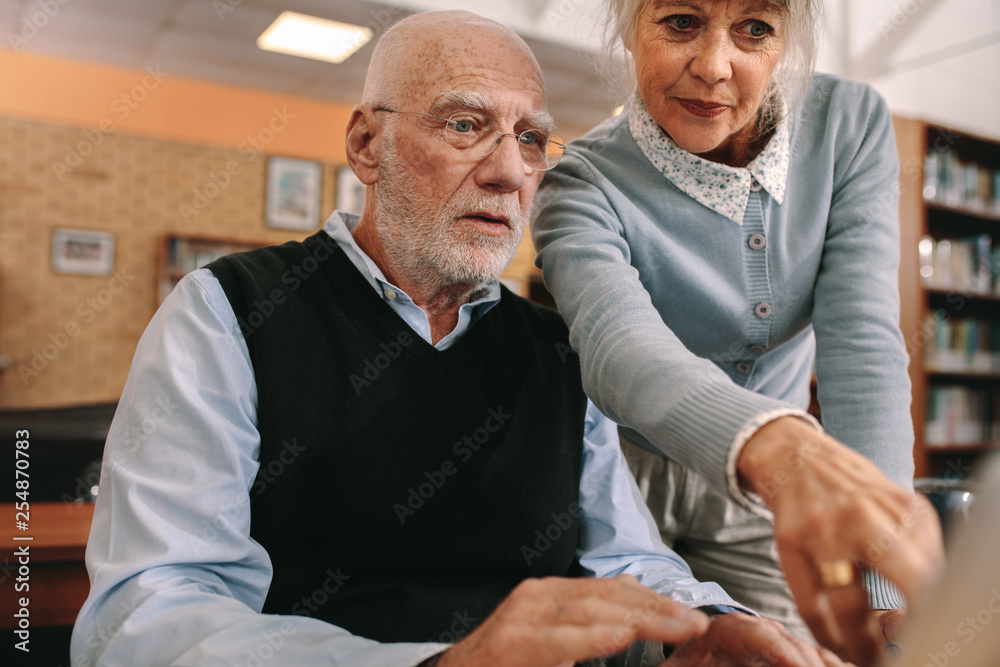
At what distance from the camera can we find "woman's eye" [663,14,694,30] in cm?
112

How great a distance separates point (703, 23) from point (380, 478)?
84 cm

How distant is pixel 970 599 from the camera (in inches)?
17.3

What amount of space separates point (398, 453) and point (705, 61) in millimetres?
755

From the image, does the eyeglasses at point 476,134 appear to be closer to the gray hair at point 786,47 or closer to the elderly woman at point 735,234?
the elderly woman at point 735,234

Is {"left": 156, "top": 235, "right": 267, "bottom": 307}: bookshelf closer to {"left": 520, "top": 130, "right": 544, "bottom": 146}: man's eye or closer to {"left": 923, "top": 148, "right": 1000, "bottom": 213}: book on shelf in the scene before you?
{"left": 923, "top": 148, "right": 1000, "bottom": 213}: book on shelf

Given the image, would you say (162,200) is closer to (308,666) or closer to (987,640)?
(308,666)

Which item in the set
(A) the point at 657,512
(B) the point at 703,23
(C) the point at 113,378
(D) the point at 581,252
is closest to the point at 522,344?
(D) the point at 581,252

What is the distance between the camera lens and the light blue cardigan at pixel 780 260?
1124 millimetres

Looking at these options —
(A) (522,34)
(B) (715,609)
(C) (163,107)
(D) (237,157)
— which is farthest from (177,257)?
(B) (715,609)

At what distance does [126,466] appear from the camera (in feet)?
3.56

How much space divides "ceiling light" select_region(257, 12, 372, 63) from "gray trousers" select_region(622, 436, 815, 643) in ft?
13.9

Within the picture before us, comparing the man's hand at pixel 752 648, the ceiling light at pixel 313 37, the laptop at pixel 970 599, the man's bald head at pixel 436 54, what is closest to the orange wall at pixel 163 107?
the ceiling light at pixel 313 37

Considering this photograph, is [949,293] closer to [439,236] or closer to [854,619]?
[439,236]

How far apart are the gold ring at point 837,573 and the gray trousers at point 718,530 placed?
0.95 m
